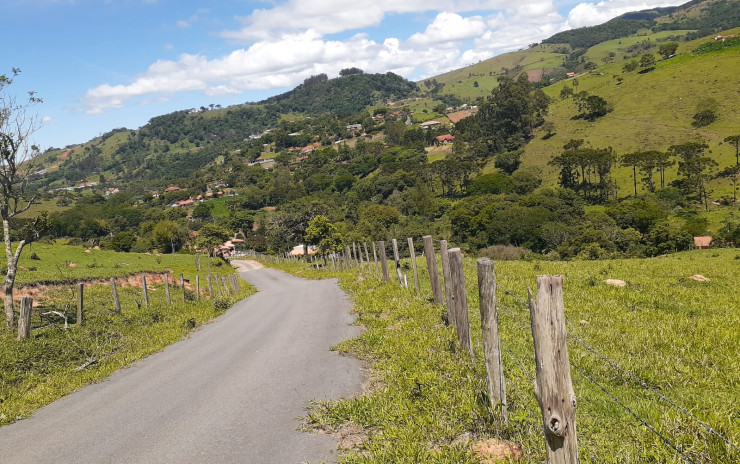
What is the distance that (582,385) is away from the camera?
23.0 feet

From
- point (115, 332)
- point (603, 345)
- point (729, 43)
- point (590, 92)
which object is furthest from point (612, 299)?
point (729, 43)

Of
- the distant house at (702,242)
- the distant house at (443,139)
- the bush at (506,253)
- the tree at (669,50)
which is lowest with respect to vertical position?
the distant house at (702,242)

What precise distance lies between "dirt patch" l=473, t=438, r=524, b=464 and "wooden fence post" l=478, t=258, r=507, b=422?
0.38m

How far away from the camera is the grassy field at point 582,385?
16.6 ft

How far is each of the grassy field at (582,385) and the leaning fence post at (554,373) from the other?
1253 millimetres

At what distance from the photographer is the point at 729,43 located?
137125mm

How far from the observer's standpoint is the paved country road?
6.11 metres

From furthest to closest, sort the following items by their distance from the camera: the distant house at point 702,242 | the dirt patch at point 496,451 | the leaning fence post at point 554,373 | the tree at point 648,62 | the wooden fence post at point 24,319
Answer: the tree at point 648,62 → the distant house at point 702,242 → the wooden fence post at point 24,319 → the dirt patch at point 496,451 → the leaning fence post at point 554,373

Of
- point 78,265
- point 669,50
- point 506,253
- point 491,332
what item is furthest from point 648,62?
point 491,332

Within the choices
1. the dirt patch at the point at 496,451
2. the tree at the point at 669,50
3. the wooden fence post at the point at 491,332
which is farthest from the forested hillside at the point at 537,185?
the dirt patch at the point at 496,451

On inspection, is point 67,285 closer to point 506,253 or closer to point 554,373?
point 554,373

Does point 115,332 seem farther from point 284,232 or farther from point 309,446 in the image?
point 284,232

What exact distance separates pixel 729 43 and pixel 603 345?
18027 centimetres

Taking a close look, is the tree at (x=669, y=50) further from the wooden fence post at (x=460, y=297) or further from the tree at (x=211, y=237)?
the wooden fence post at (x=460, y=297)
